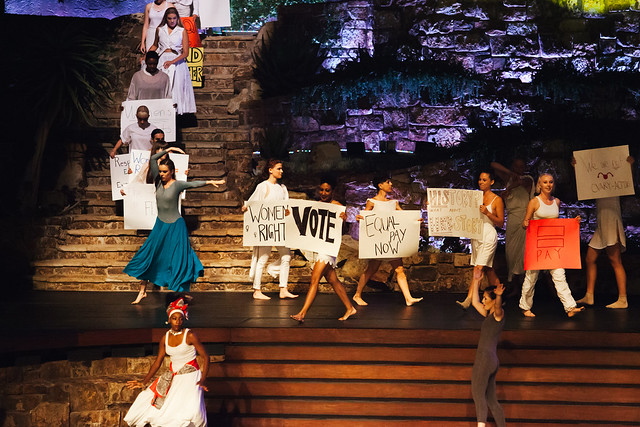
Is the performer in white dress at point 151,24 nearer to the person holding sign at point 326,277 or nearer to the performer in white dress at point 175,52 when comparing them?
the performer in white dress at point 175,52

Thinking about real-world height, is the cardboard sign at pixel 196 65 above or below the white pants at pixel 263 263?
above

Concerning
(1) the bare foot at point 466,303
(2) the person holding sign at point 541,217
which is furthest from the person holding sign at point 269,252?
(2) the person holding sign at point 541,217

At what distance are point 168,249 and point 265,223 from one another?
4.08ft

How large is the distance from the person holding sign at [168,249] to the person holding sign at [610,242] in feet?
15.4

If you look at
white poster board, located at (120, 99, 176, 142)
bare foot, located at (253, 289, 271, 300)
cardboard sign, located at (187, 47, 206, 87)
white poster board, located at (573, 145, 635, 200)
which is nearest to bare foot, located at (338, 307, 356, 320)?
bare foot, located at (253, 289, 271, 300)

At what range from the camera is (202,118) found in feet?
52.1

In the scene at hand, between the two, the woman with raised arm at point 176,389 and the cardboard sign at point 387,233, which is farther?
the cardboard sign at point 387,233

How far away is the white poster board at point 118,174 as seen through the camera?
1311 centimetres

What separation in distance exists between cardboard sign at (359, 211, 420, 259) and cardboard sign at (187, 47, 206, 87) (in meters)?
7.14

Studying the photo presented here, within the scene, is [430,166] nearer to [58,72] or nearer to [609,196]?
[609,196]

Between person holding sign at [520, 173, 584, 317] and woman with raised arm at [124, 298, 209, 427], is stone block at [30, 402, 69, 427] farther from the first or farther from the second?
person holding sign at [520, 173, 584, 317]

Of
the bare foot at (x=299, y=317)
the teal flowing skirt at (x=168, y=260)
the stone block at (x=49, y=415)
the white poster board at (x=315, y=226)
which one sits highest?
the white poster board at (x=315, y=226)

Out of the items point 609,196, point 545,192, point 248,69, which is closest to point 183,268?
point 545,192

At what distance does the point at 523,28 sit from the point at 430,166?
4.82 metres
